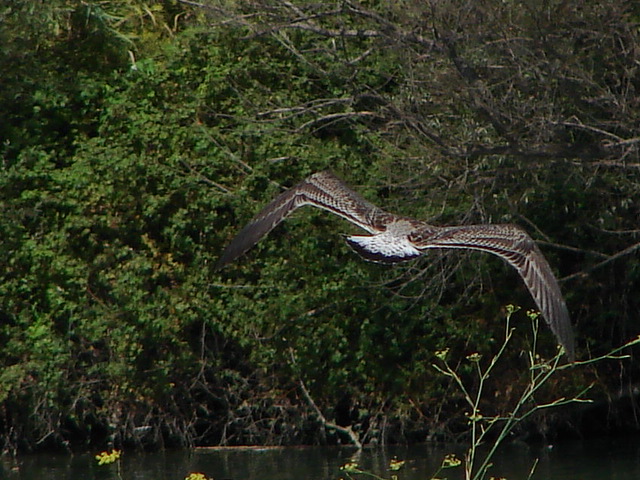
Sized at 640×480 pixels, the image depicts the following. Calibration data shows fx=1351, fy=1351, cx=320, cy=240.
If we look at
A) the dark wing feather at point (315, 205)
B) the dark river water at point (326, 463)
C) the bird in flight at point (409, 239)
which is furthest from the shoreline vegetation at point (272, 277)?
the bird in flight at point (409, 239)

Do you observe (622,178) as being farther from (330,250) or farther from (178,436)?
(178,436)

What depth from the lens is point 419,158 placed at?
11305 millimetres

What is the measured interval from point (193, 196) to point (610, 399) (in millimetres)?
4209

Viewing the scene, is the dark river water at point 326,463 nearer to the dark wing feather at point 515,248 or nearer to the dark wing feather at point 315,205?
the dark wing feather at point 315,205

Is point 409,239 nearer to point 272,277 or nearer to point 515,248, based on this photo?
point 515,248

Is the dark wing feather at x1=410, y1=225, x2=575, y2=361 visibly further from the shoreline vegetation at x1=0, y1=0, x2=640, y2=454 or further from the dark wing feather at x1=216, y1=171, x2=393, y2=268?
the shoreline vegetation at x1=0, y1=0, x2=640, y2=454

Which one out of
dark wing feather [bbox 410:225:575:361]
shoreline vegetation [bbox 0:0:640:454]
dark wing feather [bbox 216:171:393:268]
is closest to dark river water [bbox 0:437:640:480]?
shoreline vegetation [bbox 0:0:640:454]

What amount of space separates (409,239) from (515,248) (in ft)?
2.33

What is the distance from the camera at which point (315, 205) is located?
924 centimetres

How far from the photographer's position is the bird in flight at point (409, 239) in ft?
26.7

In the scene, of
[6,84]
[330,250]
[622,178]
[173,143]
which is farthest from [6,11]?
[622,178]

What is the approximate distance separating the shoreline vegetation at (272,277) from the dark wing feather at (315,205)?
2.07 metres

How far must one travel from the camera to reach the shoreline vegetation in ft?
39.0

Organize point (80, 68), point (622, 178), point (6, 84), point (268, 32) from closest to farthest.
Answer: point (622, 178) < point (268, 32) < point (6, 84) < point (80, 68)
